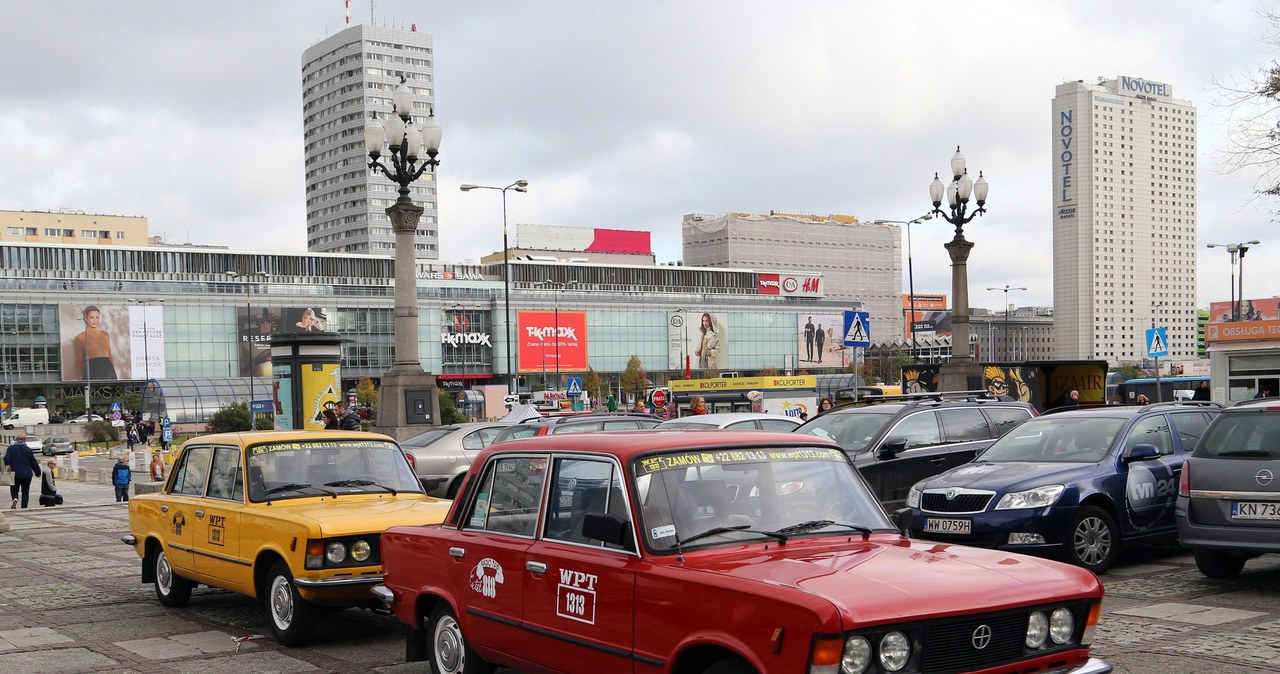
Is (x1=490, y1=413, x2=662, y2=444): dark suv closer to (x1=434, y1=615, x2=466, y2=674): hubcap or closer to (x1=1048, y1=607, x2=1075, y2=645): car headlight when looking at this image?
(x1=434, y1=615, x2=466, y2=674): hubcap

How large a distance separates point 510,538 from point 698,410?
15539 mm

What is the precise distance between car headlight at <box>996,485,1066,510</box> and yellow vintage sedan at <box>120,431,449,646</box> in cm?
489

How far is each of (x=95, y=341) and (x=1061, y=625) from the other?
11304cm

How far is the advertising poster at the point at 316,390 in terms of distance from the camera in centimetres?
2539

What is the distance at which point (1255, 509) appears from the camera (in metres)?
9.70

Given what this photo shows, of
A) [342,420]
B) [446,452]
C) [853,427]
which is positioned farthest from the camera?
[342,420]

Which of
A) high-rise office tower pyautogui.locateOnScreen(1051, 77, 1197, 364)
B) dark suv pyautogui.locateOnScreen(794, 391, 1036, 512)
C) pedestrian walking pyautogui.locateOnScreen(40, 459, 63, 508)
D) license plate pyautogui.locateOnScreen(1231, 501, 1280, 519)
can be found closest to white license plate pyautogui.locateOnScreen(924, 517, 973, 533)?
license plate pyautogui.locateOnScreen(1231, 501, 1280, 519)

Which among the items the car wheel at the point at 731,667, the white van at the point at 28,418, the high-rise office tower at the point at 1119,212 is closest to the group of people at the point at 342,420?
the car wheel at the point at 731,667

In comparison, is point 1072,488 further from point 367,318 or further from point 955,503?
point 367,318

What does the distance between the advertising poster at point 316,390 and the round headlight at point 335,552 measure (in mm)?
17136

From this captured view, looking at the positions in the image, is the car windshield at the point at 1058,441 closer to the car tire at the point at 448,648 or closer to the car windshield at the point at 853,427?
the car windshield at the point at 853,427

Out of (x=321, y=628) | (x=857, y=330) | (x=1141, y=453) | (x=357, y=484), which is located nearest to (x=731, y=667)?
(x=321, y=628)

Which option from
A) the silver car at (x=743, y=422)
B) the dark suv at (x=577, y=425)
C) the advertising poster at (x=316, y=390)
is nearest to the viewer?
the silver car at (x=743, y=422)

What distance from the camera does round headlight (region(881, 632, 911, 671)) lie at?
4582mm
